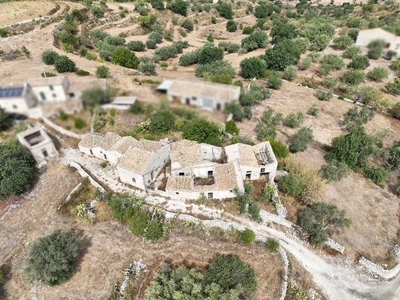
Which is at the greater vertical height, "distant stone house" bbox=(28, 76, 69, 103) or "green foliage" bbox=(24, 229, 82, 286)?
"distant stone house" bbox=(28, 76, 69, 103)

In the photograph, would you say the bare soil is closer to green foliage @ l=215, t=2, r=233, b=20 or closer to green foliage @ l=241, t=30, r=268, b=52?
green foliage @ l=241, t=30, r=268, b=52

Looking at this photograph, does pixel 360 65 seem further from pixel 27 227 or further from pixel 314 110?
pixel 27 227

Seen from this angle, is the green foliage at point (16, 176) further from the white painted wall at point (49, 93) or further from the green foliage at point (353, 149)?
the green foliage at point (353, 149)

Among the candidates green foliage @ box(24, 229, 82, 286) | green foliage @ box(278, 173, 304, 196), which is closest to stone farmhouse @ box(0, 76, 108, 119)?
green foliage @ box(24, 229, 82, 286)

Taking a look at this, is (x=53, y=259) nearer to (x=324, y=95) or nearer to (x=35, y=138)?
(x=35, y=138)

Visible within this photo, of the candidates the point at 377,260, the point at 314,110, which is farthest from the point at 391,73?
the point at 377,260

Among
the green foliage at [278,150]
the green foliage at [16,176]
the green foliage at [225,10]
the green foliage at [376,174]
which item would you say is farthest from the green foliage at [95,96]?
the green foliage at [225,10]
